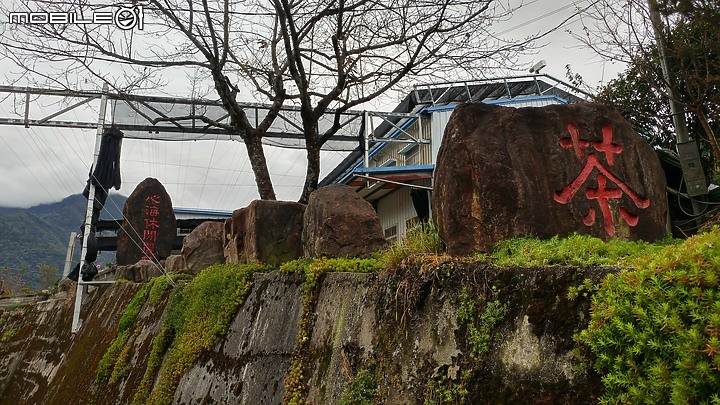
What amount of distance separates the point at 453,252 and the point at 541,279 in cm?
188

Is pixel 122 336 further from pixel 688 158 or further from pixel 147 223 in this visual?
pixel 688 158

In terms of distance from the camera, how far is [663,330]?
6.95 ft

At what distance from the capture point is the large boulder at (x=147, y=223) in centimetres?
1513

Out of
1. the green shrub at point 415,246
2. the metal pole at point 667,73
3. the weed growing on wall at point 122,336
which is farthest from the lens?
the weed growing on wall at point 122,336

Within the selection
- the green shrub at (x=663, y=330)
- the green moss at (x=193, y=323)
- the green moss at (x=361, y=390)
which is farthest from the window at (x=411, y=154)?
the green shrub at (x=663, y=330)

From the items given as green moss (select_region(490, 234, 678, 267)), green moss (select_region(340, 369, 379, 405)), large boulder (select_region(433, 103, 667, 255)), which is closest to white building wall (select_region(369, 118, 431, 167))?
large boulder (select_region(433, 103, 667, 255))

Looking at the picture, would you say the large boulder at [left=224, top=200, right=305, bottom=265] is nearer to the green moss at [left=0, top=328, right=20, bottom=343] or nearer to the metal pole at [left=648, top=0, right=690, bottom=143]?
the metal pole at [left=648, top=0, right=690, bottom=143]

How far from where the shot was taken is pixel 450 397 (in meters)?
3.25

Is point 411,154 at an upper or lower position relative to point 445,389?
upper

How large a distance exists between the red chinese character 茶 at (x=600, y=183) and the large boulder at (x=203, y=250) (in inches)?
260

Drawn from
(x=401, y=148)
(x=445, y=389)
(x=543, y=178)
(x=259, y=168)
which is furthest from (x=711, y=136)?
(x=401, y=148)

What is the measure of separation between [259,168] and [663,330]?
28.8ft

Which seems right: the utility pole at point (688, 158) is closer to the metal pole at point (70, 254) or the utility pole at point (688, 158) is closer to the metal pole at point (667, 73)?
the metal pole at point (667, 73)

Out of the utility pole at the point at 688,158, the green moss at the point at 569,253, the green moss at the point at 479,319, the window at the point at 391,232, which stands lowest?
the green moss at the point at 479,319
